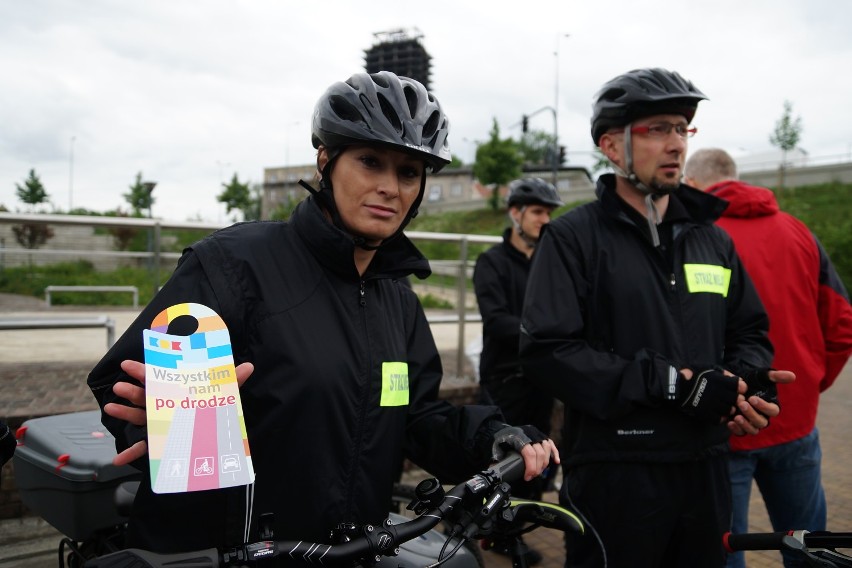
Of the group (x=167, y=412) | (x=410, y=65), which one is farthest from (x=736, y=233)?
(x=410, y=65)

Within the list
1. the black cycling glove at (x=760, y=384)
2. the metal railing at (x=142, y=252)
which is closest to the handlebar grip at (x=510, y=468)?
the black cycling glove at (x=760, y=384)

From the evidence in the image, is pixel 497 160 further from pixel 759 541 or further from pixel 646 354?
pixel 759 541

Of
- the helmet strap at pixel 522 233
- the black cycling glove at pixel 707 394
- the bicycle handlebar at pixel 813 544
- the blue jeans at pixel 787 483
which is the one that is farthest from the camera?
the helmet strap at pixel 522 233

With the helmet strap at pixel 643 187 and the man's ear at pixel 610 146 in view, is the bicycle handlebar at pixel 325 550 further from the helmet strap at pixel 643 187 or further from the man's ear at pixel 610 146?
the man's ear at pixel 610 146

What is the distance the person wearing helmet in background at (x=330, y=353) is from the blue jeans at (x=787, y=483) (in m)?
1.67

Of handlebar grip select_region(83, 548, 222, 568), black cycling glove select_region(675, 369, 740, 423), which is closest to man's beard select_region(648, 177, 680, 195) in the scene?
black cycling glove select_region(675, 369, 740, 423)

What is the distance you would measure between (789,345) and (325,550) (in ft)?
8.69

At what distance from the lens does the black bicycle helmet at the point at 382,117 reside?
1.85 m

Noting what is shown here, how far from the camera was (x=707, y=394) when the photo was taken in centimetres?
225

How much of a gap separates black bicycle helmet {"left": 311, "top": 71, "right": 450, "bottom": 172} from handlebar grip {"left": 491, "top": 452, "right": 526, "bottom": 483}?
876 millimetres

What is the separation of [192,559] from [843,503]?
20.8 feet

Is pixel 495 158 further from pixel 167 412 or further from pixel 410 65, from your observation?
pixel 167 412

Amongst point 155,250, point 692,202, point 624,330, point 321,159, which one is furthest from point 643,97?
point 155,250

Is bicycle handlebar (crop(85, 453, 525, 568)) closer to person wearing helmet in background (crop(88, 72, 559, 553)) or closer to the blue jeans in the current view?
person wearing helmet in background (crop(88, 72, 559, 553))
